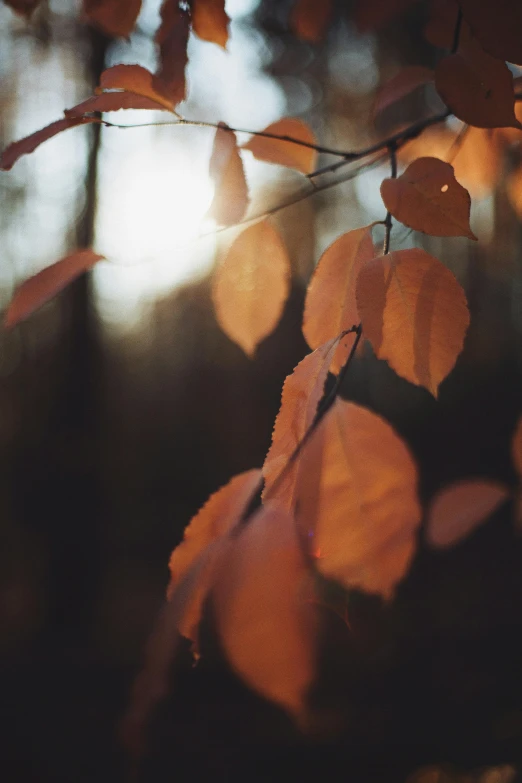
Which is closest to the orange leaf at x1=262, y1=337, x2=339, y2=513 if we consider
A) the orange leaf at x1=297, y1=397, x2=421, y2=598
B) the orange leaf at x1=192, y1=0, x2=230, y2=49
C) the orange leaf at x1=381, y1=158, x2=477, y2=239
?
the orange leaf at x1=297, y1=397, x2=421, y2=598

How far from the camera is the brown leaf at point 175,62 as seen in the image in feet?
1.63

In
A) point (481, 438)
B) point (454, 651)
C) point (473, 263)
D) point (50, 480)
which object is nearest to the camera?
point (454, 651)

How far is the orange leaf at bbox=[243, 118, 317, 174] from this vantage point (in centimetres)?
62

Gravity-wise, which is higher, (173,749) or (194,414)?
(194,414)

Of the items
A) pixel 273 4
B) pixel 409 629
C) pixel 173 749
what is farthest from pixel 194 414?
pixel 273 4

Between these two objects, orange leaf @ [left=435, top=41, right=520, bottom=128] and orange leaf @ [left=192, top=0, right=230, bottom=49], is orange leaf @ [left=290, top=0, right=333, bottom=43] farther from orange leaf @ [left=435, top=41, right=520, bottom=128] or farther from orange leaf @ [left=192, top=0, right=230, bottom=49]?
orange leaf @ [left=435, top=41, right=520, bottom=128]

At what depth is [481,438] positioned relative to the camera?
5902mm

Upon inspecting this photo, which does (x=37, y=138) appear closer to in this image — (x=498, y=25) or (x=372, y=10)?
(x=498, y=25)

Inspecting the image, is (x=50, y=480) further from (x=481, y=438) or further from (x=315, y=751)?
(x=481, y=438)

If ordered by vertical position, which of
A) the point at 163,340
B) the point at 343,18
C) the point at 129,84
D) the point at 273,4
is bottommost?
the point at 163,340

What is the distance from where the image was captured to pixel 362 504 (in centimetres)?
38

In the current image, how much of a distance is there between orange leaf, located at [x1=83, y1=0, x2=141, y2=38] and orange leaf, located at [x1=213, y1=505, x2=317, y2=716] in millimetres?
604

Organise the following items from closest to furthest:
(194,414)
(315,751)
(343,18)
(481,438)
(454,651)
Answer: (315,751), (343,18), (454,651), (481,438), (194,414)

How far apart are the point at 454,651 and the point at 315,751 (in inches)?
51.5
